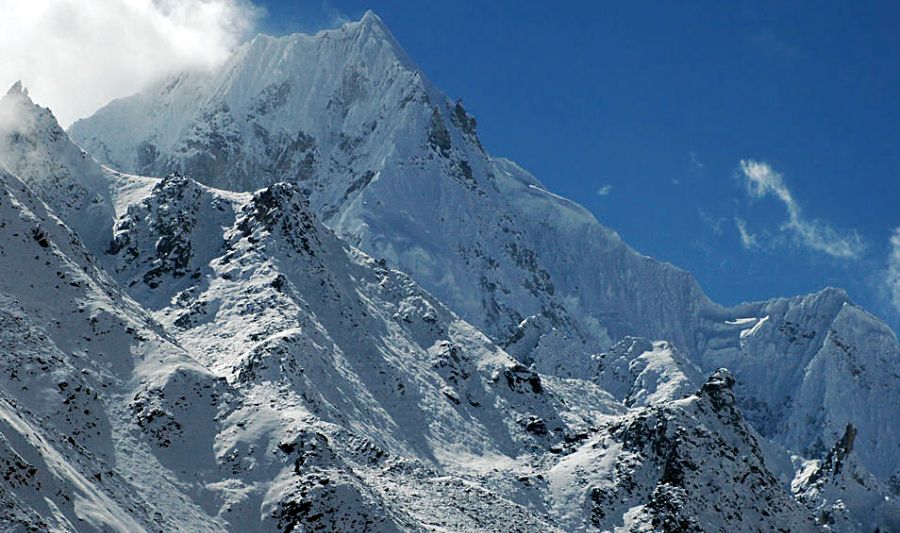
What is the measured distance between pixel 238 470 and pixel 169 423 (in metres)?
7.43

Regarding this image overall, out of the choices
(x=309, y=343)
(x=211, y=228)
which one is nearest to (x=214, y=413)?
(x=309, y=343)

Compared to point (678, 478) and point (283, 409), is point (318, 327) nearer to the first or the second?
point (283, 409)

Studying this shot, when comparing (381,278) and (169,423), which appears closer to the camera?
(169,423)

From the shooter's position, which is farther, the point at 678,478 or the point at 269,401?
the point at 678,478

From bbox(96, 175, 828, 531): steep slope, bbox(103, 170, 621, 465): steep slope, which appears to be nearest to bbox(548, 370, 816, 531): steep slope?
bbox(96, 175, 828, 531): steep slope

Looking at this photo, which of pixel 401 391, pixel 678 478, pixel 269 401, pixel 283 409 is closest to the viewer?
pixel 283 409

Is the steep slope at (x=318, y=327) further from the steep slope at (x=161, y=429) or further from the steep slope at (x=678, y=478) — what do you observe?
the steep slope at (x=678, y=478)

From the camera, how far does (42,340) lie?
116 m

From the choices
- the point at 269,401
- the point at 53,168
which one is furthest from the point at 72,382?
the point at 53,168

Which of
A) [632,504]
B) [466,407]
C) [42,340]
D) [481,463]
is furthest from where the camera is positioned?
[466,407]

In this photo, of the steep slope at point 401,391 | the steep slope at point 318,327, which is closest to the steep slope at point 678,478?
the steep slope at point 401,391

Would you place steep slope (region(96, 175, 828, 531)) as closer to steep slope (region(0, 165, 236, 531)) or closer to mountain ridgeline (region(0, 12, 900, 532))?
mountain ridgeline (region(0, 12, 900, 532))

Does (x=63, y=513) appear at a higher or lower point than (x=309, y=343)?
lower

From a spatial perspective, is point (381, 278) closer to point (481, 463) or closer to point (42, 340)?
point (481, 463)
